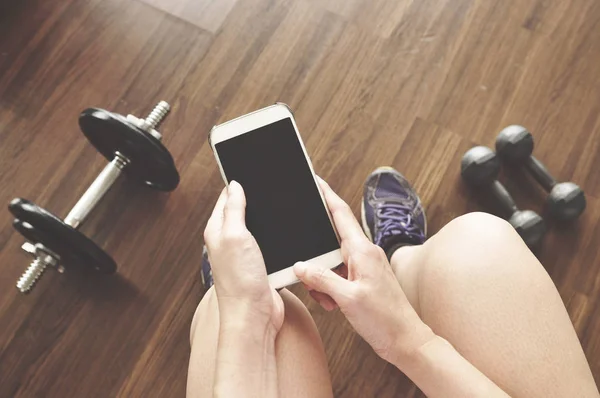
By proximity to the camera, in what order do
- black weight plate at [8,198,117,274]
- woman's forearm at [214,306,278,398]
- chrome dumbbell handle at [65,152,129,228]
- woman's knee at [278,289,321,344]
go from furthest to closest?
1. chrome dumbbell handle at [65,152,129,228]
2. black weight plate at [8,198,117,274]
3. woman's knee at [278,289,321,344]
4. woman's forearm at [214,306,278,398]

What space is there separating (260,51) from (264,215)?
64 cm

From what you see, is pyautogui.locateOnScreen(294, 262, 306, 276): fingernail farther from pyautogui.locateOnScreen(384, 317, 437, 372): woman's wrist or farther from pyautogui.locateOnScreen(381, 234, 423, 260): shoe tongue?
pyautogui.locateOnScreen(381, 234, 423, 260): shoe tongue

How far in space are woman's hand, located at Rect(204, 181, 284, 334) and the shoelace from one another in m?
0.49

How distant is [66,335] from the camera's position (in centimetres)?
109

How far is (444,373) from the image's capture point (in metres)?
0.60

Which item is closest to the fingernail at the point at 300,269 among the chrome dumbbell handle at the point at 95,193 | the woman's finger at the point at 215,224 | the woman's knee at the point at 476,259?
the woman's finger at the point at 215,224

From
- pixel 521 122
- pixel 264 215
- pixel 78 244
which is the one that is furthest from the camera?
pixel 521 122

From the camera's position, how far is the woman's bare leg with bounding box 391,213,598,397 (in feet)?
2.14

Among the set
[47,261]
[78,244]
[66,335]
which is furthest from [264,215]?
[66,335]

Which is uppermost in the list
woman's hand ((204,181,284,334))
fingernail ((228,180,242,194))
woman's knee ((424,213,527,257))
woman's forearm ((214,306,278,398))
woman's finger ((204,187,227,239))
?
woman's knee ((424,213,527,257))

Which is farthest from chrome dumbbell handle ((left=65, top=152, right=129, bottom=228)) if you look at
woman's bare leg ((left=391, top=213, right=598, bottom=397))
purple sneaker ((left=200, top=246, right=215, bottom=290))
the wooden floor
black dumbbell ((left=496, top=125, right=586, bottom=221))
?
black dumbbell ((left=496, top=125, right=586, bottom=221))

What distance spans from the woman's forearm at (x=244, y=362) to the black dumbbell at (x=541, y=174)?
75 cm

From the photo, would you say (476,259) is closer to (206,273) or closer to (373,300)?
(373,300)

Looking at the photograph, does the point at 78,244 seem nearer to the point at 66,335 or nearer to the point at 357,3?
the point at 66,335
